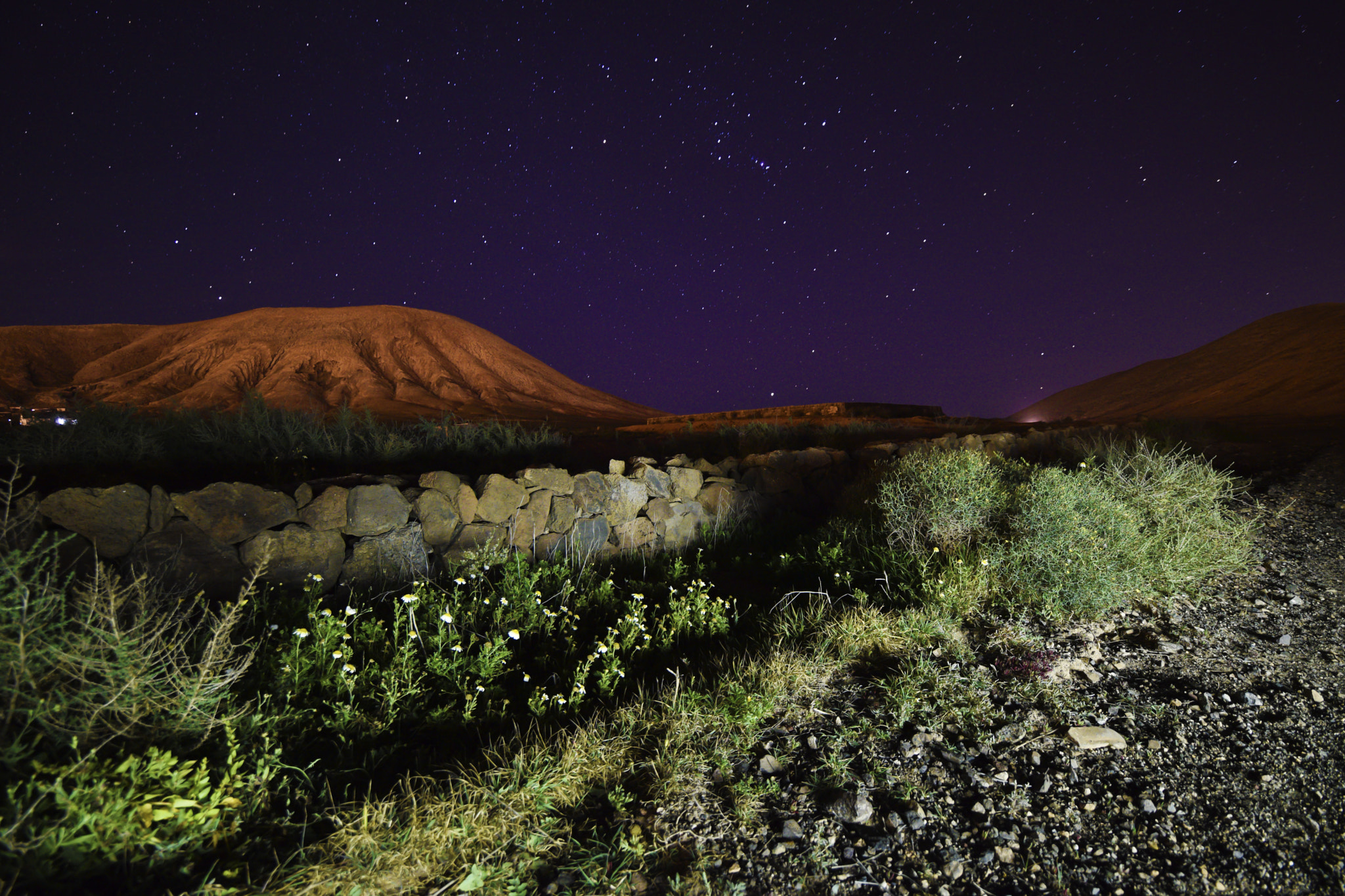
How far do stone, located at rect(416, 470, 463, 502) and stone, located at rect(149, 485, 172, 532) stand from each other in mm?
1406

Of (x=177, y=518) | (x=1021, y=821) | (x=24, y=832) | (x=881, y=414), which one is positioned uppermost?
(x=881, y=414)

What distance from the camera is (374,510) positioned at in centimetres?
385

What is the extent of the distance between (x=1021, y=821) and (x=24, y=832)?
3088 millimetres

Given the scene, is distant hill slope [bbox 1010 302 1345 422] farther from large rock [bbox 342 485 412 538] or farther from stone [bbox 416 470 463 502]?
large rock [bbox 342 485 412 538]

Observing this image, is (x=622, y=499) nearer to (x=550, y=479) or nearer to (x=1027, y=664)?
(x=550, y=479)

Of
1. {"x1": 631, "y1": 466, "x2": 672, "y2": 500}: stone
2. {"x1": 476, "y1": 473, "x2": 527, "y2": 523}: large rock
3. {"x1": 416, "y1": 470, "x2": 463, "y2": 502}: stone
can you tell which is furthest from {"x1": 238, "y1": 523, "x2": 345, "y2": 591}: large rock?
{"x1": 631, "y1": 466, "x2": 672, "y2": 500}: stone

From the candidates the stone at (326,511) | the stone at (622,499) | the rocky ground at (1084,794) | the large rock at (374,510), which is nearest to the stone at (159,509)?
the stone at (326,511)

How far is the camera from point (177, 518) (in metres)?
3.25

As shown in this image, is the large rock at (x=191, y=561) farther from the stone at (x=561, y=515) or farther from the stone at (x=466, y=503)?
the stone at (x=561, y=515)

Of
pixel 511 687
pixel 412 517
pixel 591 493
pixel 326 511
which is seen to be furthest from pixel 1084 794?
pixel 326 511

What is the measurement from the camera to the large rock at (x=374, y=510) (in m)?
3.79

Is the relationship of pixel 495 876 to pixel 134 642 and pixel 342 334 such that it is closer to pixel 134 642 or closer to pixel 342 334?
pixel 134 642

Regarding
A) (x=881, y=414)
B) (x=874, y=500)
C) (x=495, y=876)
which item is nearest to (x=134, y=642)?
(x=495, y=876)

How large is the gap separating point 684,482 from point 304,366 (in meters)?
33.0
